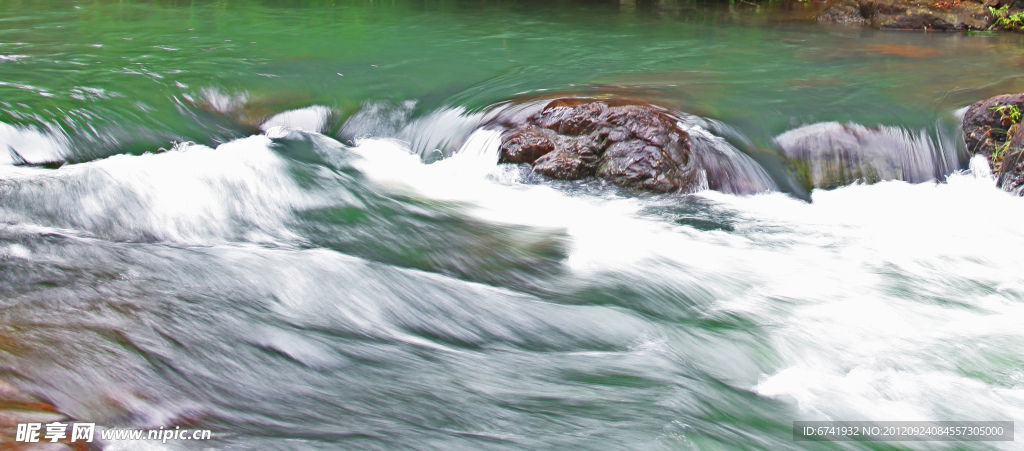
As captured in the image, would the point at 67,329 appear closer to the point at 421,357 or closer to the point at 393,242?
the point at 421,357

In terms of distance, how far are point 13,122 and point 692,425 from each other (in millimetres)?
5370

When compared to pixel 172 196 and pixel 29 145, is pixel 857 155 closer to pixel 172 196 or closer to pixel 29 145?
pixel 172 196

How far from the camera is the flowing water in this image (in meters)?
2.98

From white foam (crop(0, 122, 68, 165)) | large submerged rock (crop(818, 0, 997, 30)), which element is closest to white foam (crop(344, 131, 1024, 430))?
white foam (crop(0, 122, 68, 165))

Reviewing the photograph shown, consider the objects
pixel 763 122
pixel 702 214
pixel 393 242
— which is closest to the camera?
pixel 393 242

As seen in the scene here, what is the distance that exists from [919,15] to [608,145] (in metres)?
7.27

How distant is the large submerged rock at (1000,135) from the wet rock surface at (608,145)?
231 centimetres

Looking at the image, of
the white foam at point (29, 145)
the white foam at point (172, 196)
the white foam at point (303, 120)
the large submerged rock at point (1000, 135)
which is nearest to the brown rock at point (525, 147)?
the white foam at point (172, 196)

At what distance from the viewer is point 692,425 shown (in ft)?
9.69

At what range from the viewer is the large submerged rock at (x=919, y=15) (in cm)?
1056

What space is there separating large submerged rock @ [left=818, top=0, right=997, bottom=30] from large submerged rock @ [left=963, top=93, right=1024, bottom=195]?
200 inches

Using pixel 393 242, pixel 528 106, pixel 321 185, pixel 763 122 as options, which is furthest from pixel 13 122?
pixel 763 122

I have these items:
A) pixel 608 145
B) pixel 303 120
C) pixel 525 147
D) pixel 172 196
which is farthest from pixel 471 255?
pixel 303 120

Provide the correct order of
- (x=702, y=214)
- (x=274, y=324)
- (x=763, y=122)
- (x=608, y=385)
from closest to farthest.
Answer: (x=608, y=385)
(x=274, y=324)
(x=702, y=214)
(x=763, y=122)
